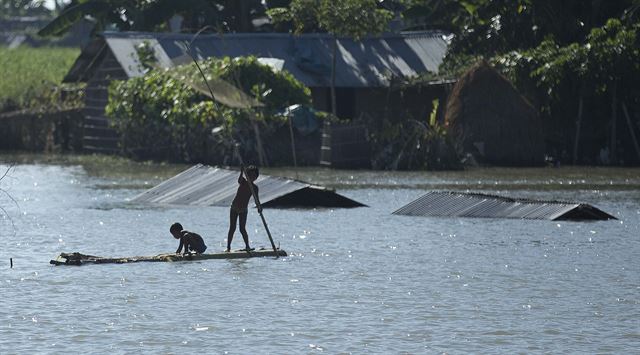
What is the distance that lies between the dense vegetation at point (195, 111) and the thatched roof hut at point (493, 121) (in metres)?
3.78

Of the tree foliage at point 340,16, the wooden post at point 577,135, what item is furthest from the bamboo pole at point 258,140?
the wooden post at point 577,135

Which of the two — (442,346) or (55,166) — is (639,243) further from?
(55,166)

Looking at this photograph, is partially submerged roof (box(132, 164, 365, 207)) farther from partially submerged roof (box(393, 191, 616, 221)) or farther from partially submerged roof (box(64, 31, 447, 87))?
partially submerged roof (box(64, 31, 447, 87))

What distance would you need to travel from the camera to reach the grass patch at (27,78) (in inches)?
1558

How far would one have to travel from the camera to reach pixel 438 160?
103ft

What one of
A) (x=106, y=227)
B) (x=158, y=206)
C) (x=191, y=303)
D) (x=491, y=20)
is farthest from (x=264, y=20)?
(x=191, y=303)

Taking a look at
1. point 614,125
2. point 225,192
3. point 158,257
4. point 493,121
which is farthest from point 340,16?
point 158,257

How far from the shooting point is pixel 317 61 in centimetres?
3634

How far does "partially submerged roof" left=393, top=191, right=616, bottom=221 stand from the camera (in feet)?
70.0

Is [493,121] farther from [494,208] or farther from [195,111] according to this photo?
[494,208]

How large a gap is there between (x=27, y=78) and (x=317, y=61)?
9.63 metres

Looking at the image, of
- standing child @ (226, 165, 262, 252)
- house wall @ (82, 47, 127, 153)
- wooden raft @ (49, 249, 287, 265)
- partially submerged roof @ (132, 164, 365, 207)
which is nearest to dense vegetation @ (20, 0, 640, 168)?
house wall @ (82, 47, 127, 153)

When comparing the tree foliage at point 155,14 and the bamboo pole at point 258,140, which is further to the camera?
the tree foliage at point 155,14

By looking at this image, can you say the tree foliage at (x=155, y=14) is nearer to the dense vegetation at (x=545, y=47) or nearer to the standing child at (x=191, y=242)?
the dense vegetation at (x=545, y=47)
